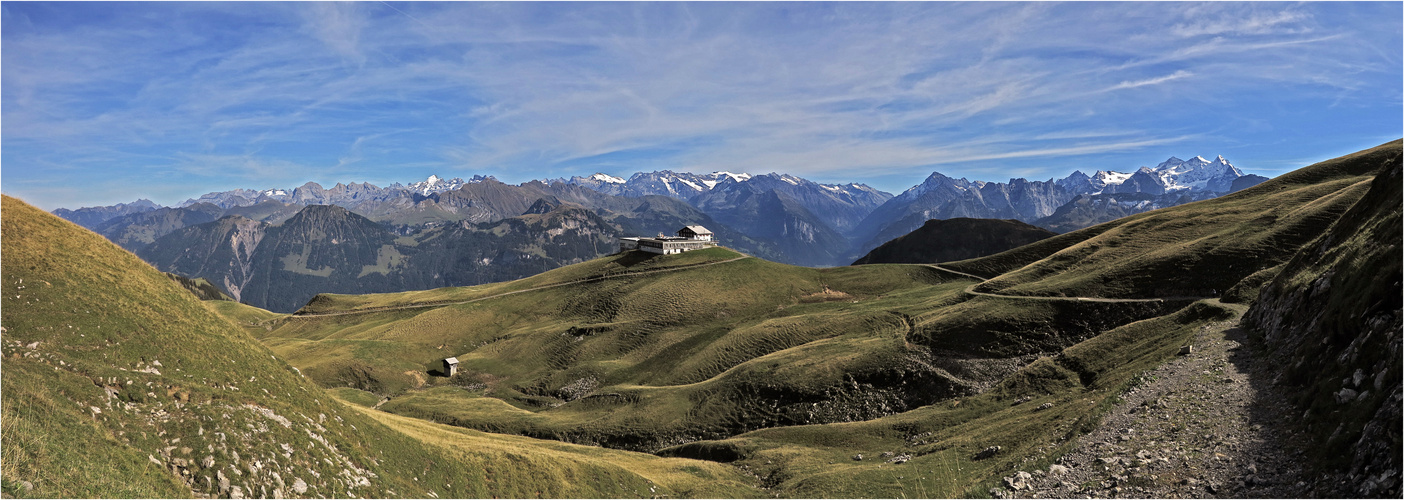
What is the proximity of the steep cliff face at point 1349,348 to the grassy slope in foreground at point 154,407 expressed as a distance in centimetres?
4482

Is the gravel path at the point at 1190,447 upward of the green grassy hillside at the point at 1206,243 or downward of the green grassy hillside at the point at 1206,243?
downward

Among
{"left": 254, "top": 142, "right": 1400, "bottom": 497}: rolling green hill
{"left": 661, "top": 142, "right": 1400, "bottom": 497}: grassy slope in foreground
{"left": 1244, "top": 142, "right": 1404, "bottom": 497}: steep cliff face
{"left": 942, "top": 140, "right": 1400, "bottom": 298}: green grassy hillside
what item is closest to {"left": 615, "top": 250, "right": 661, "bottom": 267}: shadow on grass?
{"left": 254, "top": 142, "right": 1400, "bottom": 497}: rolling green hill

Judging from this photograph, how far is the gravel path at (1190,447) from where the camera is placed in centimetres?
2712

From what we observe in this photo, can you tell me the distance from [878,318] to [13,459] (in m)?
98.2

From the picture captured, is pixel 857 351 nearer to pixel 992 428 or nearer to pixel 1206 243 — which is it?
pixel 992 428

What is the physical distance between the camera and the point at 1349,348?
3008 cm

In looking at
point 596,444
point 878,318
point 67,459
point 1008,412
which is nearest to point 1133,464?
point 1008,412

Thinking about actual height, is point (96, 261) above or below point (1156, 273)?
above

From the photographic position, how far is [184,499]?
24156mm

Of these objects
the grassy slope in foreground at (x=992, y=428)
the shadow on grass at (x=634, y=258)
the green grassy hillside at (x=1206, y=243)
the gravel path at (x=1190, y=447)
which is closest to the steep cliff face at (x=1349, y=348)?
the grassy slope in foreground at (x=992, y=428)

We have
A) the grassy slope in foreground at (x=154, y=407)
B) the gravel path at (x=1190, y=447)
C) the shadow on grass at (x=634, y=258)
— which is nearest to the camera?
the grassy slope in foreground at (x=154, y=407)

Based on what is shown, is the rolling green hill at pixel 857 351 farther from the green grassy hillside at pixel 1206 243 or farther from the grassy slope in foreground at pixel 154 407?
the grassy slope in foreground at pixel 154 407

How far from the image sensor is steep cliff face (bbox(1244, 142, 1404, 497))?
2308cm

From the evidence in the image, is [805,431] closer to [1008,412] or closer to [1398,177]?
[1008,412]
